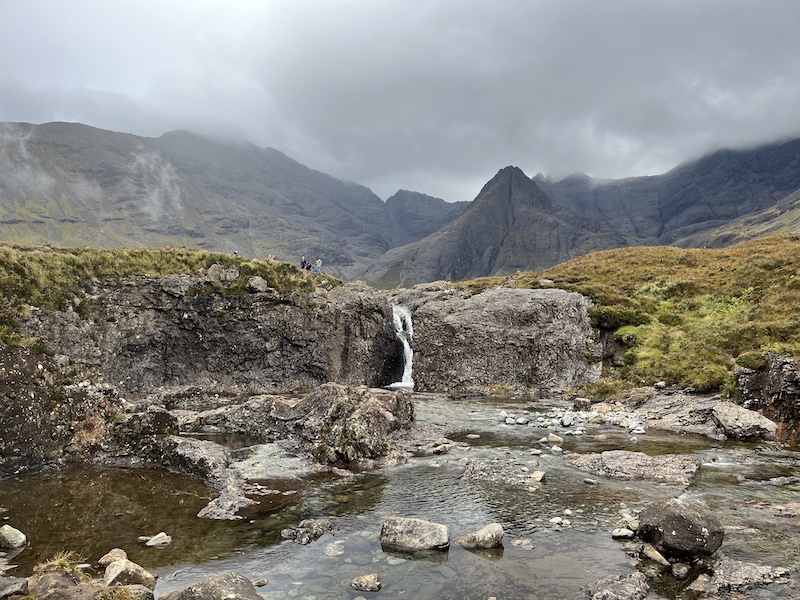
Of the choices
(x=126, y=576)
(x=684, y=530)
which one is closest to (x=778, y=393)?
(x=684, y=530)

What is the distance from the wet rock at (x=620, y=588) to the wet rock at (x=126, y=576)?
933 centimetres

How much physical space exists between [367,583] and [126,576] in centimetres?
502

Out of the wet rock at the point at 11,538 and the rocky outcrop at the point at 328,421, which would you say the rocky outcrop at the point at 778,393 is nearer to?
the rocky outcrop at the point at 328,421

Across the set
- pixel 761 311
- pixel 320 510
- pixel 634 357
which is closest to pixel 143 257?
pixel 320 510

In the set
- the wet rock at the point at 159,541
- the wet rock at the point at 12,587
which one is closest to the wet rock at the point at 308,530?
the wet rock at the point at 159,541

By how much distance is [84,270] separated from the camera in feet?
114

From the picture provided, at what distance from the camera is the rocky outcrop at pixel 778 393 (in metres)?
22.0

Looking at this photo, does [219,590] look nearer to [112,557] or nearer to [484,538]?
[112,557]

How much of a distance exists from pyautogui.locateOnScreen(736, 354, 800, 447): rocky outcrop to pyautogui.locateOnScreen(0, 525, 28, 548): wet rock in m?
29.4

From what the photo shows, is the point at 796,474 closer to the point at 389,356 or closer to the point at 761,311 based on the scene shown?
the point at 761,311

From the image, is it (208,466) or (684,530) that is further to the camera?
(208,466)

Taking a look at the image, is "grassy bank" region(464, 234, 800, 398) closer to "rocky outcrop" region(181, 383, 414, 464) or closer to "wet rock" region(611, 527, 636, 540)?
"wet rock" region(611, 527, 636, 540)

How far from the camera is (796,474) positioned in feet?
55.6

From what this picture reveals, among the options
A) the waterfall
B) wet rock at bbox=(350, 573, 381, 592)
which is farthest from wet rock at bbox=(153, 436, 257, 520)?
the waterfall
